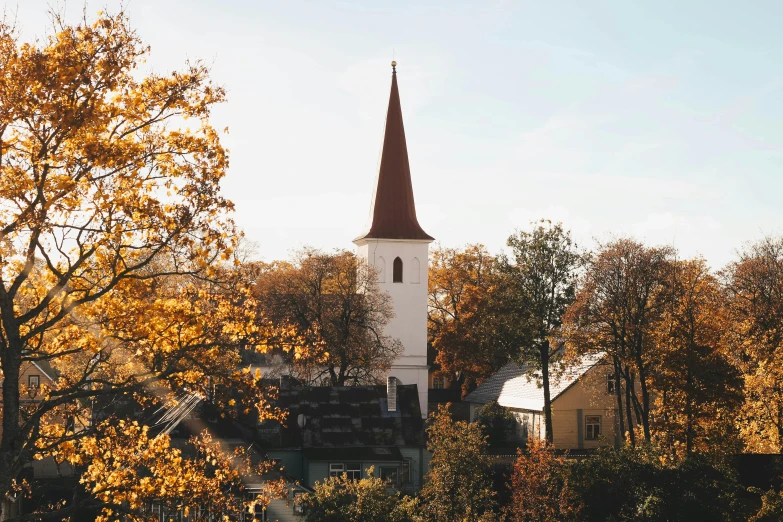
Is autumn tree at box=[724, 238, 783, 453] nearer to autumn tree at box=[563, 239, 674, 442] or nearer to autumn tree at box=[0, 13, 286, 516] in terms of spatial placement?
autumn tree at box=[563, 239, 674, 442]

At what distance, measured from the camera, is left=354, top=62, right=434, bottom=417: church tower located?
6106 cm

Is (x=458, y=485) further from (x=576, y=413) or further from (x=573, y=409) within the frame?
(x=576, y=413)

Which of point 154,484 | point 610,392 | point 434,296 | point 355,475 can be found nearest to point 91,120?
point 154,484

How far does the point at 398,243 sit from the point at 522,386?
1510cm

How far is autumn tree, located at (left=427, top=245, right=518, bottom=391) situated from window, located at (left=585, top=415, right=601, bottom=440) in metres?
7.49

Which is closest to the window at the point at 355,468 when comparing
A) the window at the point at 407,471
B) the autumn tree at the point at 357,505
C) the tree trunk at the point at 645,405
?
the window at the point at 407,471

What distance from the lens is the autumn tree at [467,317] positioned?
195 feet

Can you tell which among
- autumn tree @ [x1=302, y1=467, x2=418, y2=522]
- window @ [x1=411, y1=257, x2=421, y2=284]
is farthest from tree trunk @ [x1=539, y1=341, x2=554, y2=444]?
autumn tree @ [x1=302, y1=467, x2=418, y2=522]

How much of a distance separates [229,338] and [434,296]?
58554 millimetres

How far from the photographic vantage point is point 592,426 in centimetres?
4919

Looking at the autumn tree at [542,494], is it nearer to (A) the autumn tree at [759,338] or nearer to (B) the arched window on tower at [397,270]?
(A) the autumn tree at [759,338]

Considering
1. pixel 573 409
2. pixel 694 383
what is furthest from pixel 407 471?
pixel 573 409

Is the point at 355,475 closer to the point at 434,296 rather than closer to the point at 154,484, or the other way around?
the point at 154,484

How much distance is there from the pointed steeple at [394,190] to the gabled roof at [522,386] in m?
11.2
